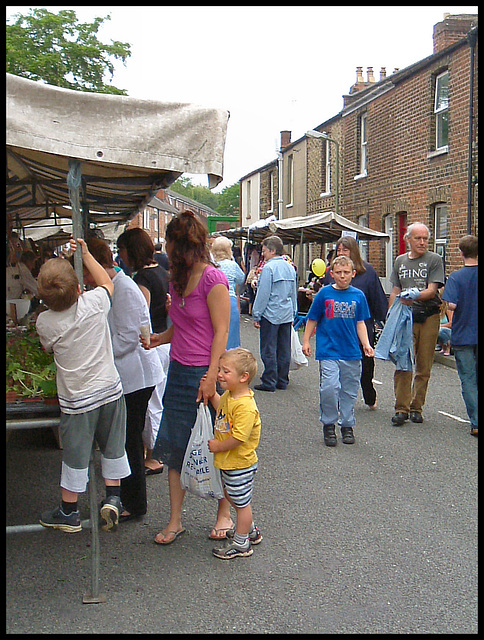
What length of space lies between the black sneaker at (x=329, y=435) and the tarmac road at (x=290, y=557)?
17cm

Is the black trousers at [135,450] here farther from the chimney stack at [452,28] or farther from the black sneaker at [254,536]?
the chimney stack at [452,28]

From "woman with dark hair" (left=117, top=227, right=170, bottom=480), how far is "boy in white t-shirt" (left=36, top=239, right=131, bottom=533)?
1.21 meters

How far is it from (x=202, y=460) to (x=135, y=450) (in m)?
0.67

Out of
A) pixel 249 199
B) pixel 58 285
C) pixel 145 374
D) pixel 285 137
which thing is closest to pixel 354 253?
pixel 145 374

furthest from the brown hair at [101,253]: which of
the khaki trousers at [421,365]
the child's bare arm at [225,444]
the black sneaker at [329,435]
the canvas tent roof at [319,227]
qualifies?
the canvas tent roof at [319,227]

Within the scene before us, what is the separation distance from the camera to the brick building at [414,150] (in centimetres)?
1595

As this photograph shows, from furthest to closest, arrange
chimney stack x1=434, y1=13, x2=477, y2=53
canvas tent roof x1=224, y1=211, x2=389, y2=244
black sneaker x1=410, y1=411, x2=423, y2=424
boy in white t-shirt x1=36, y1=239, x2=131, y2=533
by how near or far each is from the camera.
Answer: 1. chimney stack x1=434, y1=13, x2=477, y2=53
2. canvas tent roof x1=224, y1=211, x2=389, y2=244
3. black sneaker x1=410, y1=411, x2=423, y2=424
4. boy in white t-shirt x1=36, y1=239, x2=131, y2=533

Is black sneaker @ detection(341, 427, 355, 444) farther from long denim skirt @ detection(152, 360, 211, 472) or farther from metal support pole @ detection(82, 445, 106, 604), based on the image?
metal support pole @ detection(82, 445, 106, 604)

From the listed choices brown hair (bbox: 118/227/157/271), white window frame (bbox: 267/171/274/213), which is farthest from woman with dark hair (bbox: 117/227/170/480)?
white window frame (bbox: 267/171/274/213)

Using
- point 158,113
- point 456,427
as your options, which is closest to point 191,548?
point 158,113

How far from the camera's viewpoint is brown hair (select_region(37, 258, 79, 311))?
385cm

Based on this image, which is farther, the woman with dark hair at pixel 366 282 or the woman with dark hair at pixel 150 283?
the woman with dark hair at pixel 366 282

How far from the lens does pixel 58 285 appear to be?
385 centimetres

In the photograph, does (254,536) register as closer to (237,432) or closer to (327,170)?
(237,432)
